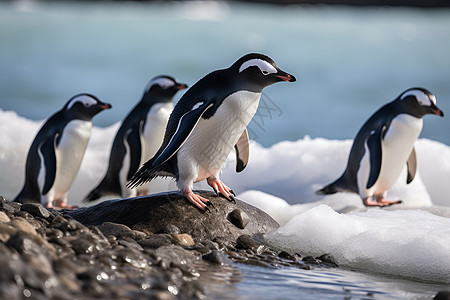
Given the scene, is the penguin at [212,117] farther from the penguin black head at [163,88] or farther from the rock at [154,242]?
the penguin black head at [163,88]

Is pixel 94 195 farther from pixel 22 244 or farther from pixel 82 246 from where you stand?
pixel 22 244

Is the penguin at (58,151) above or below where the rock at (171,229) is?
below

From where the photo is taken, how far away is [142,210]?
3.59 m

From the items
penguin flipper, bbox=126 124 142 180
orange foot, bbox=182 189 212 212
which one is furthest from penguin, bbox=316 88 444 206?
orange foot, bbox=182 189 212 212

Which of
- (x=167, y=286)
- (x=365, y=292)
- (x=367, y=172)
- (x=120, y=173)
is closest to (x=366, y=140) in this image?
(x=367, y=172)

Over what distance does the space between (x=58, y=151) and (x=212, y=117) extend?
115 inches

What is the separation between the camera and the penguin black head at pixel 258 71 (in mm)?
3451

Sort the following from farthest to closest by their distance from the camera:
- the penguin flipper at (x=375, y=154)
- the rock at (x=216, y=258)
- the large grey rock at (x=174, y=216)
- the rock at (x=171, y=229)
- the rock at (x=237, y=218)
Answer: the penguin flipper at (x=375, y=154) < the rock at (x=237, y=218) < the large grey rock at (x=174, y=216) < the rock at (x=171, y=229) < the rock at (x=216, y=258)

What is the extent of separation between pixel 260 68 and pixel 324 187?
Answer: 3290mm

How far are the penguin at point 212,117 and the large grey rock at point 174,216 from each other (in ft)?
0.20

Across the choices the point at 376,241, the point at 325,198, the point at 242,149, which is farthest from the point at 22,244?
the point at 325,198

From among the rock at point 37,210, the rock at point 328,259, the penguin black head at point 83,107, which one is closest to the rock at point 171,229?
the rock at point 37,210

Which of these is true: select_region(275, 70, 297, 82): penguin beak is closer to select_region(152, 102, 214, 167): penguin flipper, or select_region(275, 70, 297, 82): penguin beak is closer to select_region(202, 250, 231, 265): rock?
select_region(152, 102, 214, 167): penguin flipper

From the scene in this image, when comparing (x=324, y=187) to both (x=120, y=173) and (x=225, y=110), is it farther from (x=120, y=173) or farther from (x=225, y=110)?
(x=225, y=110)
